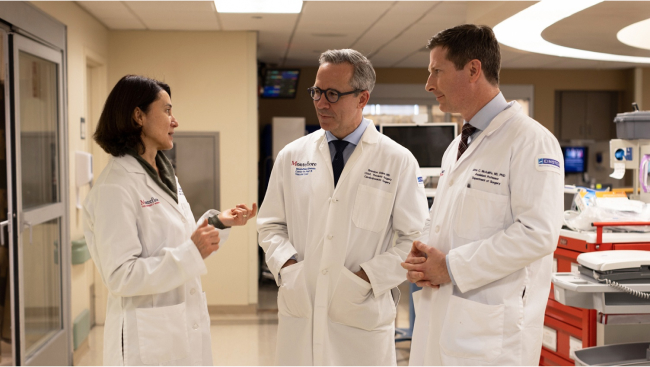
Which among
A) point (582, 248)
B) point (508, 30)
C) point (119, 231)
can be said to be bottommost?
point (582, 248)

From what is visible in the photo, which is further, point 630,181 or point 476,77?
point 630,181

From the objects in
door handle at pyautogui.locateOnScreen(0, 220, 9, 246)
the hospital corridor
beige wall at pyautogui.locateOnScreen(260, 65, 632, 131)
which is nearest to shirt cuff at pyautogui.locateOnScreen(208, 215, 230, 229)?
the hospital corridor

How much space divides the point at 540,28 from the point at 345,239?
366cm

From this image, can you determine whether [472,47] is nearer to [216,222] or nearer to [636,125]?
[216,222]

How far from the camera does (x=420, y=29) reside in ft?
18.0

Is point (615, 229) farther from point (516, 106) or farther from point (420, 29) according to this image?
point (420, 29)

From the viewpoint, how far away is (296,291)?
1.97m

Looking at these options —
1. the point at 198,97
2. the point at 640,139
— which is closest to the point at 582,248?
the point at 640,139

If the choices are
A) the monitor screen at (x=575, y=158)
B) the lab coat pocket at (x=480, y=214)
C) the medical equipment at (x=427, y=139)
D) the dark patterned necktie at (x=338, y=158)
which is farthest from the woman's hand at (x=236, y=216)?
the monitor screen at (x=575, y=158)

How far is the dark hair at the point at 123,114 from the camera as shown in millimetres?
1705

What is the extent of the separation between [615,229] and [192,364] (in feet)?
7.98

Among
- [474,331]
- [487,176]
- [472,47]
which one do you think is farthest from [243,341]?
[472,47]

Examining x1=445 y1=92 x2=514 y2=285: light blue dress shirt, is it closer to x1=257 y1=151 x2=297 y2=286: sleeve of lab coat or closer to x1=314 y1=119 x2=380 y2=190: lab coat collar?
x1=314 y1=119 x2=380 y2=190: lab coat collar

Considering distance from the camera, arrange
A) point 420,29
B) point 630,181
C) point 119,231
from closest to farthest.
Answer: point 119,231
point 420,29
point 630,181
